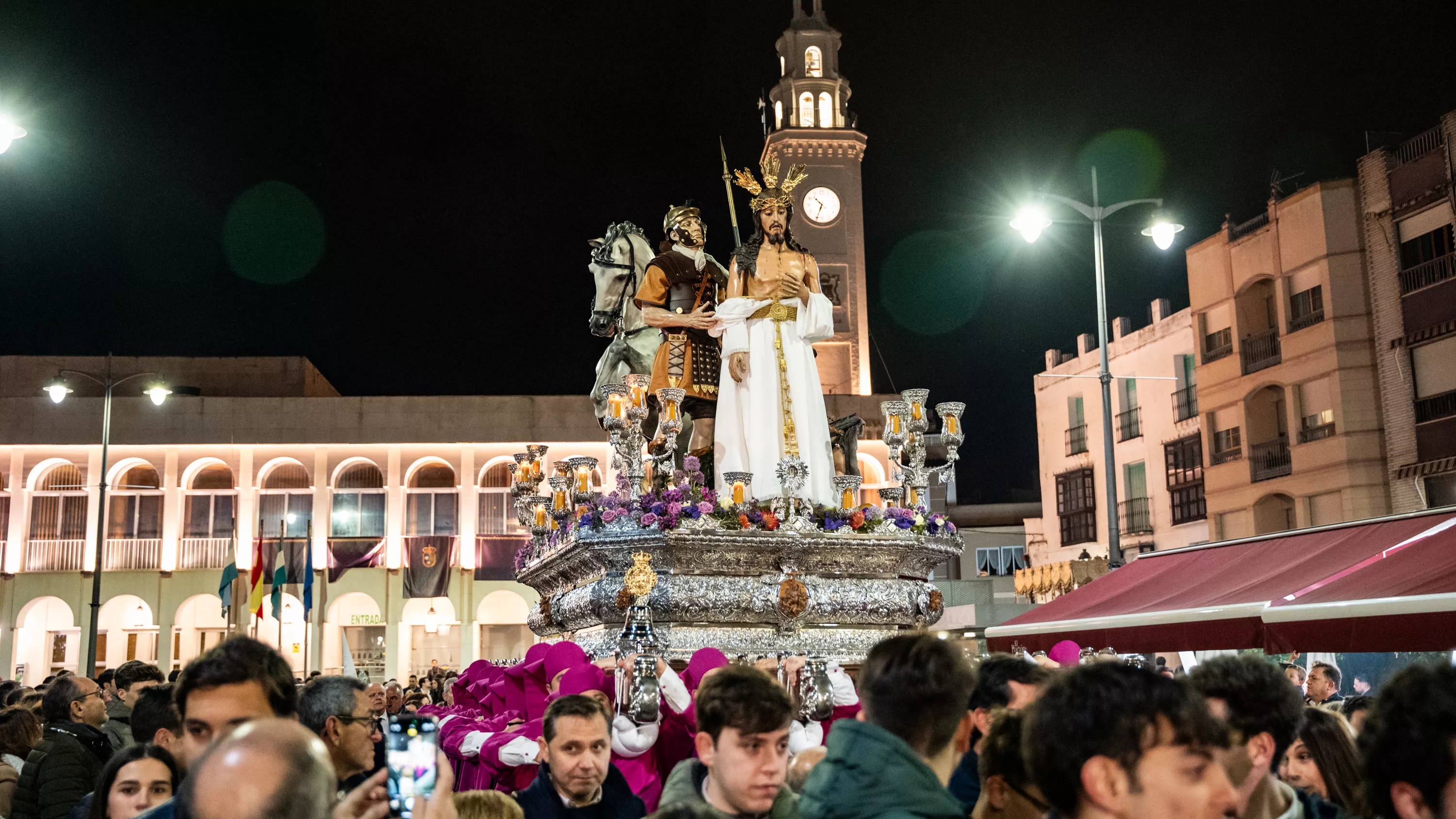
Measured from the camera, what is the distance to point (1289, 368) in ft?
110

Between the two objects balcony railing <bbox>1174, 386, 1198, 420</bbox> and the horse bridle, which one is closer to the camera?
the horse bridle

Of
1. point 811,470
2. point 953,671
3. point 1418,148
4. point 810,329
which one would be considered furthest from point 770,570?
point 1418,148

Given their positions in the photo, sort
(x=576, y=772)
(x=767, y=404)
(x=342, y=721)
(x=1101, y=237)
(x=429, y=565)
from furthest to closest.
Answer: (x=429, y=565), (x=1101, y=237), (x=767, y=404), (x=576, y=772), (x=342, y=721)

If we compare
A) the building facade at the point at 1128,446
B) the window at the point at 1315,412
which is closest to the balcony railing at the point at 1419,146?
the window at the point at 1315,412

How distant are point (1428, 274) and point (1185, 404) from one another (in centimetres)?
1039

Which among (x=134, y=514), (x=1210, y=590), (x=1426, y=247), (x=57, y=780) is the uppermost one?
(x=1426, y=247)

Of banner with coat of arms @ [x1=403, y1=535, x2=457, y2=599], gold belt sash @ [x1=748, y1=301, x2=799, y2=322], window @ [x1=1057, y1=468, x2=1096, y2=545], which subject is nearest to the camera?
gold belt sash @ [x1=748, y1=301, x2=799, y2=322]

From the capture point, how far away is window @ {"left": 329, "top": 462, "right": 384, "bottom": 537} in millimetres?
41531

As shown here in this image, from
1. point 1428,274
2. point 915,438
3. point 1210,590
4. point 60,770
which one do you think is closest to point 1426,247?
point 1428,274

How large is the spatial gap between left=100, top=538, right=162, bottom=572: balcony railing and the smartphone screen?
41.4 meters

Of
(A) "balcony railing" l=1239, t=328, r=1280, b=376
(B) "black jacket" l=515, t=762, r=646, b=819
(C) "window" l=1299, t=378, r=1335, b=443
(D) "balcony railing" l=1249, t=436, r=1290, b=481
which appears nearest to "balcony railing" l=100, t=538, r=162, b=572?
(D) "balcony railing" l=1249, t=436, r=1290, b=481

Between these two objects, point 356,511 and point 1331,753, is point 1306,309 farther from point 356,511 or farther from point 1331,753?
point 1331,753

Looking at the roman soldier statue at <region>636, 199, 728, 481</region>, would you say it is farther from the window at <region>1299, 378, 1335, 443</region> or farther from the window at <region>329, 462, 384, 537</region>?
the window at <region>329, 462, 384, 537</region>

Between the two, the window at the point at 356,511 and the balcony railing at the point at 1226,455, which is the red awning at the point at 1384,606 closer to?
the balcony railing at the point at 1226,455
